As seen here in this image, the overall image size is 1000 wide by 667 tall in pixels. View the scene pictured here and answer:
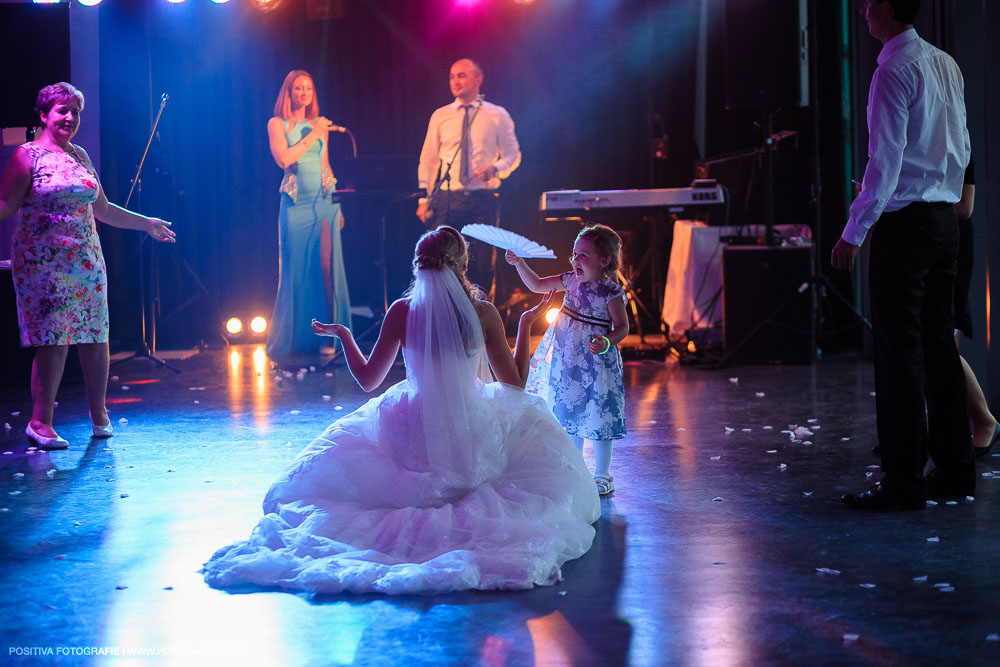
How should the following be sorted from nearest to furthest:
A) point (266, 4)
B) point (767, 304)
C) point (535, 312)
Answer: point (535, 312), point (767, 304), point (266, 4)

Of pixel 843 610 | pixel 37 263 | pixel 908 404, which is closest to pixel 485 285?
pixel 37 263

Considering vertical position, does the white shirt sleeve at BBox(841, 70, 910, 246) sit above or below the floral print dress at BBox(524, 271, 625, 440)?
above

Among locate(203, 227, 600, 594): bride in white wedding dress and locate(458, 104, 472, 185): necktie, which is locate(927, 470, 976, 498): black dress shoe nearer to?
locate(203, 227, 600, 594): bride in white wedding dress

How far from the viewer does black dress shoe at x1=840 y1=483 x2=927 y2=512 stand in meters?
3.58

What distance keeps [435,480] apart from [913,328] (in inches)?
68.8

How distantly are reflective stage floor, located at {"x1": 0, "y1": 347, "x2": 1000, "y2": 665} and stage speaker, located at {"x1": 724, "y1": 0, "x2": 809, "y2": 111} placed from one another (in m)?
2.80

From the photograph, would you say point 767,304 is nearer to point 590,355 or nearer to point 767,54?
point 767,54

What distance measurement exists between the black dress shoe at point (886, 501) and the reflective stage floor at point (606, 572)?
51mm

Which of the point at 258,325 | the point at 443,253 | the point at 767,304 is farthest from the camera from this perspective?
the point at 258,325

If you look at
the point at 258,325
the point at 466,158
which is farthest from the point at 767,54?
the point at 258,325

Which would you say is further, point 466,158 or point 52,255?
point 466,158

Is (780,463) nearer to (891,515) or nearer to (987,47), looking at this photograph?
(891,515)

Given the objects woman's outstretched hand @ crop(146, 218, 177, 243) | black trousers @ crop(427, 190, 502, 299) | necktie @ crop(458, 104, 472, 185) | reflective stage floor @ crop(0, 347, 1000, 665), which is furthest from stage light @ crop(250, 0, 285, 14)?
reflective stage floor @ crop(0, 347, 1000, 665)

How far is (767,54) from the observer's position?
23.4 feet
